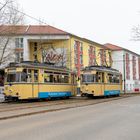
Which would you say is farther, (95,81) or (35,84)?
(95,81)

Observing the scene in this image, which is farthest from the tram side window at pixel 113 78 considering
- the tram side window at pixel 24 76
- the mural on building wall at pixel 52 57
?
the mural on building wall at pixel 52 57

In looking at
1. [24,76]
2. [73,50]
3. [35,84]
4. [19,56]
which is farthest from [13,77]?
[73,50]

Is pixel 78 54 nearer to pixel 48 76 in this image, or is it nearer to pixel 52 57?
pixel 52 57

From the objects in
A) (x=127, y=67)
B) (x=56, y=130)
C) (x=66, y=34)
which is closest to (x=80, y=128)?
(x=56, y=130)

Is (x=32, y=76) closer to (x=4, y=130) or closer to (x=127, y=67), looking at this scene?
(x=4, y=130)

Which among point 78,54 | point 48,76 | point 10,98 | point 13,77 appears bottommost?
point 10,98

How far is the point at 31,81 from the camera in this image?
1233 inches

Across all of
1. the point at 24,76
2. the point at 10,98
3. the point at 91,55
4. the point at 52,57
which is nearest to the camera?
the point at 24,76

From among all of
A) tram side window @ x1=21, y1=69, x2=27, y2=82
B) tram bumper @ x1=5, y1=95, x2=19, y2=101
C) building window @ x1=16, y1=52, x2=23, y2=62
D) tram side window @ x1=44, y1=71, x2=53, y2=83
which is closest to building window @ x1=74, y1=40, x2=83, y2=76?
building window @ x1=16, y1=52, x2=23, y2=62

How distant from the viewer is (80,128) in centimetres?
1362

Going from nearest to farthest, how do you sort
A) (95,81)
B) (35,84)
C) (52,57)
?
1. (35,84)
2. (95,81)
3. (52,57)

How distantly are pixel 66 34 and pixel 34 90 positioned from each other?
44.0 meters

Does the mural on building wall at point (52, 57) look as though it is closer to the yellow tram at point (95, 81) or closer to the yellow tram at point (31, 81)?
the yellow tram at point (95, 81)

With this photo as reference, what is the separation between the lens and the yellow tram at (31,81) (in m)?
30.5
